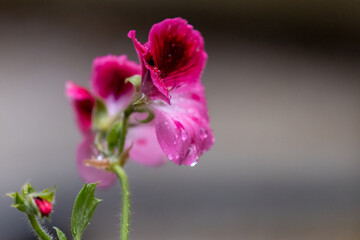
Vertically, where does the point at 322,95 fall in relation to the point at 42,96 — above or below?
above

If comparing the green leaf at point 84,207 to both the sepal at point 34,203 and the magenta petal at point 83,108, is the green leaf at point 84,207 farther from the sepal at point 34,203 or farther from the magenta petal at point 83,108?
the magenta petal at point 83,108

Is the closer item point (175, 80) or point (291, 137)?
point (175, 80)

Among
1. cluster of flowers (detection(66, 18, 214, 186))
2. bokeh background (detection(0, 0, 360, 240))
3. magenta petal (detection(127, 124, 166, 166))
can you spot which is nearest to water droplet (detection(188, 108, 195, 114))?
cluster of flowers (detection(66, 18, 214, 186))

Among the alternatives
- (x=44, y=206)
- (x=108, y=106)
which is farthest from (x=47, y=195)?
(x=108, y=106)

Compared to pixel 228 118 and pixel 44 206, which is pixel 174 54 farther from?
pixel 228 118

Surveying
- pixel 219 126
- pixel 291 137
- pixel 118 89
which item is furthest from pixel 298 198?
pixel 118 89

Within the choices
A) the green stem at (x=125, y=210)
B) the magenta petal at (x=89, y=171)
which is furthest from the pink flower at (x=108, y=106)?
the green stem at (x=125, y=210)

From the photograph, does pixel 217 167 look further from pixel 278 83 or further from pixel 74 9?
pixel 74 9

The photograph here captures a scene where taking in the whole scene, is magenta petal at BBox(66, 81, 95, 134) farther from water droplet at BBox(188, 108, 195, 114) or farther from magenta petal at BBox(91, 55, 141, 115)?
water droplet at BBox(188, 108, 195, 114)
